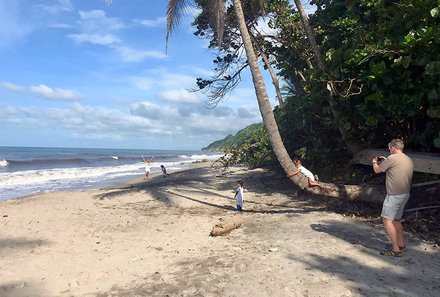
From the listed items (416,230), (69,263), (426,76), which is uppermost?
(426,76)

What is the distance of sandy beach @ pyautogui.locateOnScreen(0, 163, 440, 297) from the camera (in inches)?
184

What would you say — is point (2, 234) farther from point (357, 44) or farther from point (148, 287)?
point (357, 44)

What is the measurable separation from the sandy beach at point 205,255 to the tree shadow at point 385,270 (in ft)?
0.04

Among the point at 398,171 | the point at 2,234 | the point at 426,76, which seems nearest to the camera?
the point at 398,171

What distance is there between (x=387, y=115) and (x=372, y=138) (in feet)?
4.72

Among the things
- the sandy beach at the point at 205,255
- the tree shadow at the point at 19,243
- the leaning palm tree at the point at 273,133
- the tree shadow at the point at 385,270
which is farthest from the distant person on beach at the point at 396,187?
the tree shadow at the point at 19,243

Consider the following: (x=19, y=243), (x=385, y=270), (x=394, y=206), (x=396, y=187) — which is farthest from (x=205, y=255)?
(x=19, y=243)

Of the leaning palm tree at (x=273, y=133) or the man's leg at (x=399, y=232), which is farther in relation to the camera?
the leaning palm tree at (x=273, y=133)

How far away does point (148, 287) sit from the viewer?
4.82 m

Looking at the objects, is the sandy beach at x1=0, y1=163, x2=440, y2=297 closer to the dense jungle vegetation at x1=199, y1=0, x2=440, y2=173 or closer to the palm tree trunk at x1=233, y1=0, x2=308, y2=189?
the palm tree trunk at x1=233, y1=0, x2=308, y2=189

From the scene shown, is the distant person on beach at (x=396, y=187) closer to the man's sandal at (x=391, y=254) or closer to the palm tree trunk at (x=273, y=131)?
the man's sandal at (x=391, y=254)

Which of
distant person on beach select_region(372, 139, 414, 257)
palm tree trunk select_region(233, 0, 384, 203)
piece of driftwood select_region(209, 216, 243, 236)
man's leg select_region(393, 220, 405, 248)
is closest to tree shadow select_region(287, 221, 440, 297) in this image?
man's leg select_region(393, 220, 405, 248)

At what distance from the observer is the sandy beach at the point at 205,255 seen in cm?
468

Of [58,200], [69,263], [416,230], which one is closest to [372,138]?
[416,230]
